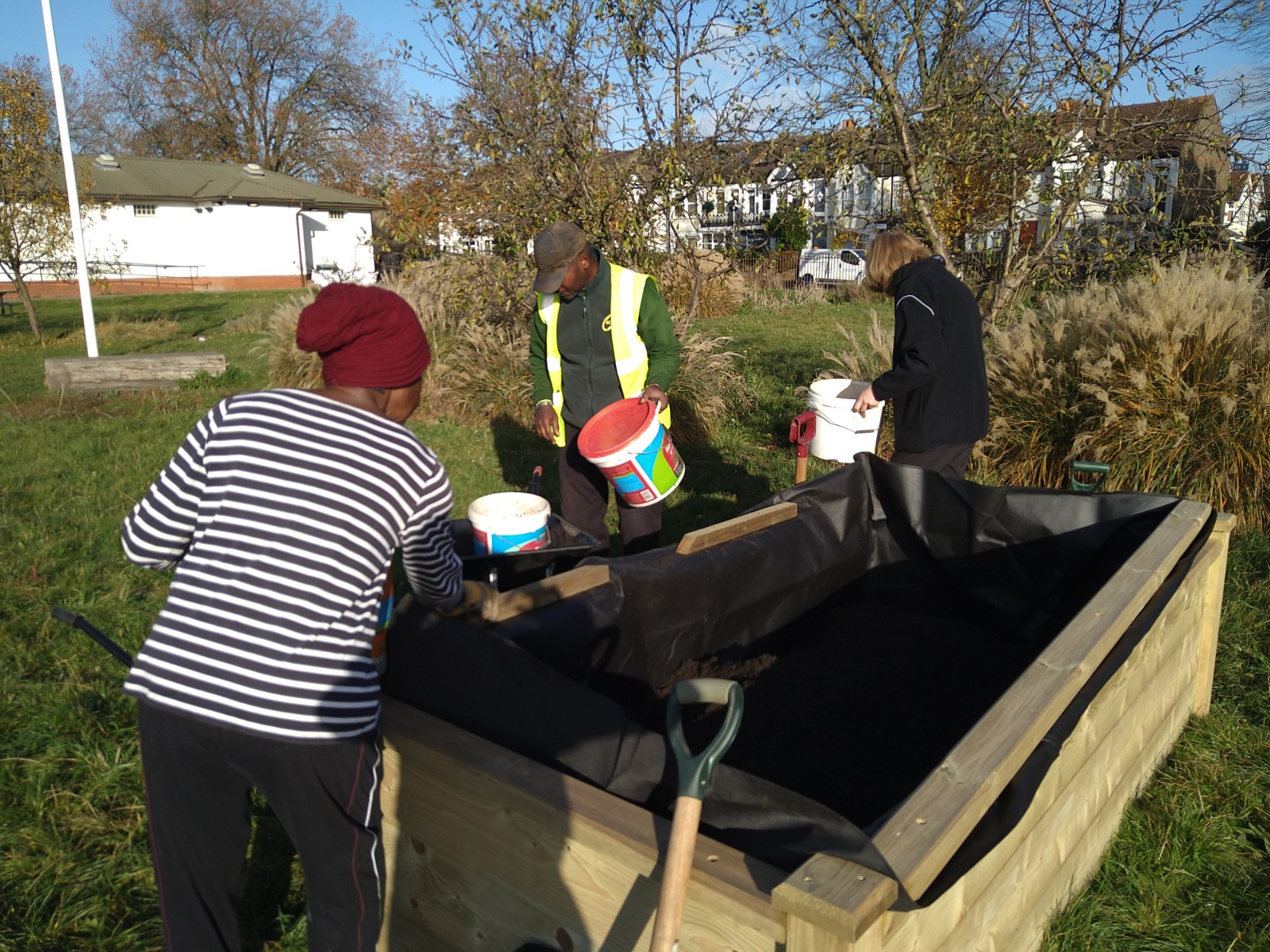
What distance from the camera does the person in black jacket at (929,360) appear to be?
3.97 metres

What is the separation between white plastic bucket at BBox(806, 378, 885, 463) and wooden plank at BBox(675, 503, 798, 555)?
204 centimetres

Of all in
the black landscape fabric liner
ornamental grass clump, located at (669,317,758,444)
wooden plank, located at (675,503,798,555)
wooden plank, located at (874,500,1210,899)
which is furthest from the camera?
ornamental grass clump, located at (669,317,758,444)

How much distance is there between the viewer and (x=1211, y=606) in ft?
11.5

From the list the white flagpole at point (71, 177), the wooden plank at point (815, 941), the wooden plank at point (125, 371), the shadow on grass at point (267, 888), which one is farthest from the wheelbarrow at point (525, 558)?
the white flagpole at point (71, 177)

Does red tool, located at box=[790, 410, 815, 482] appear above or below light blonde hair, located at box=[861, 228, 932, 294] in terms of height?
below

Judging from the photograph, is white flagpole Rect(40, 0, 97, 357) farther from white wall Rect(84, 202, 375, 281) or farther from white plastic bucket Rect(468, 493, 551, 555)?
white wall Rect(84, 202, 375, 281)

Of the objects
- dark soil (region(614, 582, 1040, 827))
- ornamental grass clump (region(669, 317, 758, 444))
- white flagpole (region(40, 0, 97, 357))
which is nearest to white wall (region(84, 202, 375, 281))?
white flagpole (region(40, 0, 97, 357))

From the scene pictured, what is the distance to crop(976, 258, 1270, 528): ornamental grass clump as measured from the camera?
5273mm

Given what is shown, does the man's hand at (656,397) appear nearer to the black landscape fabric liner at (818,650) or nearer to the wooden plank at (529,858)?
the black landscape fabric liner at (818,650)

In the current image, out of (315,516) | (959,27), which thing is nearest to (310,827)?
(315,516)

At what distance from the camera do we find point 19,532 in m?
5.34

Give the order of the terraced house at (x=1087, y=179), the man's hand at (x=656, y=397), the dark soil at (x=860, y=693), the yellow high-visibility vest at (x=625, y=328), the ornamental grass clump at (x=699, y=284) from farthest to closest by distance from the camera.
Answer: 1. the ornamental grass clump at (x=699, y=284)
2. the terraced house at (x=1087, y=179)
3. the yellow high-visibility vest at (x=625, y=328)
4. the man's hand at (x=656, y=397)
5. the dark soil at (x=860, y=693)

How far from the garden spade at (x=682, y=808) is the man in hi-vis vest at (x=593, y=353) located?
231 centimetres

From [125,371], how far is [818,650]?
9.30 metres
